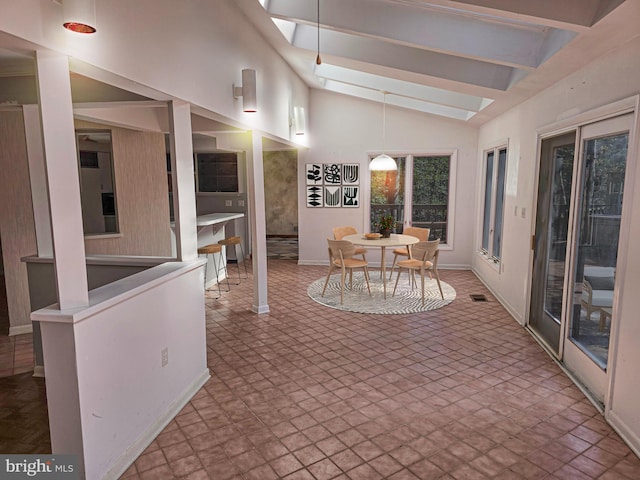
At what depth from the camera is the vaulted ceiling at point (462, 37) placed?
2.30 m

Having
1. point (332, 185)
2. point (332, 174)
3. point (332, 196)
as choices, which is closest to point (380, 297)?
point (332, 196)

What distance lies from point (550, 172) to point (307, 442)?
3.23 m

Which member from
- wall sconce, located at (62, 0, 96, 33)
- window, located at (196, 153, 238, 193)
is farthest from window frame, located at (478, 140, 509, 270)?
window, located at (196, 153, 238, 193)

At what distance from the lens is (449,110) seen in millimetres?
6547

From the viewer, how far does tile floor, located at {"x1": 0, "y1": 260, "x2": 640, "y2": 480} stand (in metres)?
2.22

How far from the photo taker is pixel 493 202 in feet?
19.0

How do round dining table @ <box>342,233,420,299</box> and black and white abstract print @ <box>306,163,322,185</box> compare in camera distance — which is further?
black and white abstract print @ <box>306,163,322,185</box>

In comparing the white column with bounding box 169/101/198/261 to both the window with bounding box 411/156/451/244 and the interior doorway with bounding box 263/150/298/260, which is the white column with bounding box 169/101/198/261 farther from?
the interior doorway with bounding box 263/150/298/260

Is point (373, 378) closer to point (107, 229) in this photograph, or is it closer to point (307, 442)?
point (307, 442)

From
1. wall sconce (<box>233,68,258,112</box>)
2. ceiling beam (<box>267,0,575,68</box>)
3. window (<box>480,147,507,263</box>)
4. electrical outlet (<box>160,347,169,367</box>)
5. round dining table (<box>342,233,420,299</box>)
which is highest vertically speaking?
ceiling beam (<box>267,0,575,68</box>)

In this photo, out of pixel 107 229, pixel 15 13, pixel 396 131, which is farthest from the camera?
pixel 396 131

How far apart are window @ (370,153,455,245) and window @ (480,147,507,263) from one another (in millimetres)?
782

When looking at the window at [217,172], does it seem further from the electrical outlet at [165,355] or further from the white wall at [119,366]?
the electrical outlet at [165,355]

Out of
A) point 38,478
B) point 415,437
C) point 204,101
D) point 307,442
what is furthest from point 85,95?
point 415,437
